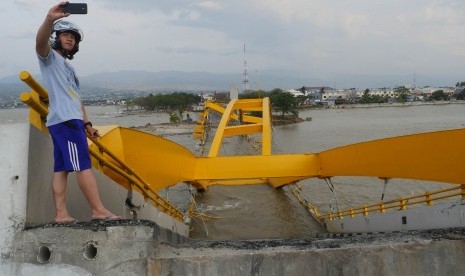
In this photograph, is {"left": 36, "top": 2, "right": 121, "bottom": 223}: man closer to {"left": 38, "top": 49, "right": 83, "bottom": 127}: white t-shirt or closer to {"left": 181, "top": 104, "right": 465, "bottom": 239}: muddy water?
{"left": 38, "top": 49, "right": 83, "bottom": 127}: white t-shirt

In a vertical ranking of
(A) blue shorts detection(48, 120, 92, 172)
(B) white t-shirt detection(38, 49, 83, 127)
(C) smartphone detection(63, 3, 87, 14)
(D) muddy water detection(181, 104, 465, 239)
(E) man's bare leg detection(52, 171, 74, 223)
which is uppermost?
(C) smartphone detection(63, 3, 87, 14)

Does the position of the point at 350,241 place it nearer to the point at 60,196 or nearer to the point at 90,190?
the point at 90,190

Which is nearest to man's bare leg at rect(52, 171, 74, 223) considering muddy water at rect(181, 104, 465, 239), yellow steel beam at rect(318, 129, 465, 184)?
yellow steel beam at rect(318, 129, 465, 184)

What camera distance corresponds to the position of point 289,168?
8977 millimetres

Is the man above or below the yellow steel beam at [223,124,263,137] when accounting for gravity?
above

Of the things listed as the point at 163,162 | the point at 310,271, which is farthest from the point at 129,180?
the point at 163,162

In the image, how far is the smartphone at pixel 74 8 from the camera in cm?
288

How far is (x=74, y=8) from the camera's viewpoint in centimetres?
289

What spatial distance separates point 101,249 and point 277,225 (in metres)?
9.31

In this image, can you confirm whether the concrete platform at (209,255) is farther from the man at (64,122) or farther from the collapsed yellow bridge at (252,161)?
the collapsed yellow bridge at (252,161)

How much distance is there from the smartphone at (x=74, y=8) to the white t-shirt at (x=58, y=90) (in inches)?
15.7

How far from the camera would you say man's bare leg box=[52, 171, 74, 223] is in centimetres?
315

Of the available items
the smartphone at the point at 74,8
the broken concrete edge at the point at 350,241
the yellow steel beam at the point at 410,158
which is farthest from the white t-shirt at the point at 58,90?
the yellow steel beam at the point at 410,158

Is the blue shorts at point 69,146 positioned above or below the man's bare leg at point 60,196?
above
